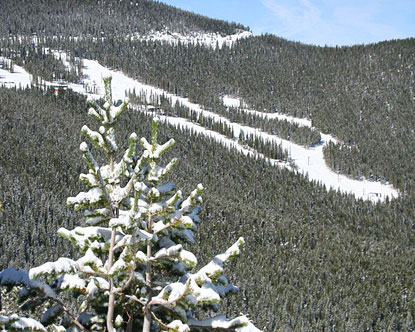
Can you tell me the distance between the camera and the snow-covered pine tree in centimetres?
497

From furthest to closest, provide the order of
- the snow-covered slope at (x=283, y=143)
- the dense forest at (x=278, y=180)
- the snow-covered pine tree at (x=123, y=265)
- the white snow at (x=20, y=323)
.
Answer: the snow-covered slope at (x=283, y=143)
the dense forest at (x=278, y=180)
the snow-covered pine tree at (x=123, y=265)
the white snow at (x=20, y=323)

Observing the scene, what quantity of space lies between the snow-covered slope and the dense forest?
10.4 feet

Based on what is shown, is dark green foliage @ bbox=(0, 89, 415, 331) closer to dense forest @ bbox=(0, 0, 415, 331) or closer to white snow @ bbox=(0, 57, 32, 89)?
dense forest @ bbox=(0, 0, 415, 331)

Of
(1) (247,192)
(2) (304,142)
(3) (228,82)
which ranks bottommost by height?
(1) (247,192)

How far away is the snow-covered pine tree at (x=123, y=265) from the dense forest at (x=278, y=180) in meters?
29.1

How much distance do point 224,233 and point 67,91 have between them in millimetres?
92079

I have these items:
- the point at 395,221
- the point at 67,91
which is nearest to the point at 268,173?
the point at 395,221

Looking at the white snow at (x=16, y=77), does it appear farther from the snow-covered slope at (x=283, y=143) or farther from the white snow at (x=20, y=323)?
the white snow at (x=20, y=323)

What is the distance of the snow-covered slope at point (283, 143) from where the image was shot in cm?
11206

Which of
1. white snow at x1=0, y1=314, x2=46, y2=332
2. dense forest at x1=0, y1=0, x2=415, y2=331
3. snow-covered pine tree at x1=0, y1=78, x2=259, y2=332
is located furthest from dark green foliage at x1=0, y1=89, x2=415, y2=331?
white snow at x1=0, y1=314, x2=46, y2=332

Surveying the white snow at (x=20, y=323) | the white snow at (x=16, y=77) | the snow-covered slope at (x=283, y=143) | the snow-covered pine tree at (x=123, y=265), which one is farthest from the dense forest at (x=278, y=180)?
the white snow at (x=20, y=323)

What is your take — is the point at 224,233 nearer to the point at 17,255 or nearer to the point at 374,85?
the point at 17,255

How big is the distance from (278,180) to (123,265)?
3923 inches

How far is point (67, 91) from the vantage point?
130 metres
